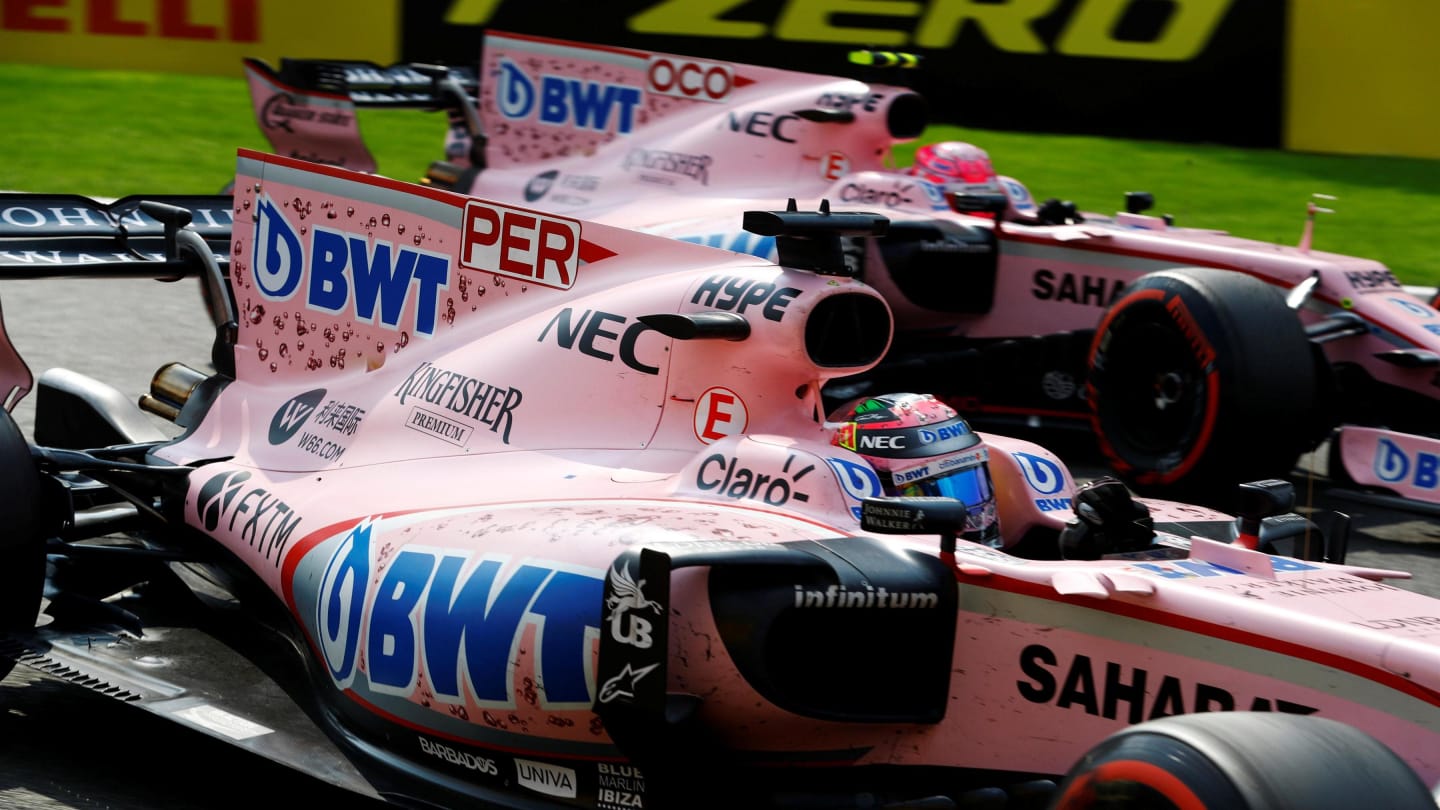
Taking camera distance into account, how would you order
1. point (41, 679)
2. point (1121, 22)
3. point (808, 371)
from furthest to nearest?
point (1121, 22) → point (41, 679) → point (808, 371)

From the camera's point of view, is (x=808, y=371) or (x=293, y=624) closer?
(x=808, y=371)

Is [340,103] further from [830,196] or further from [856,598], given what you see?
[856,598]

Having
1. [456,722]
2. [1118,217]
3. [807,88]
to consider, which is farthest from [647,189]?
[456,722]

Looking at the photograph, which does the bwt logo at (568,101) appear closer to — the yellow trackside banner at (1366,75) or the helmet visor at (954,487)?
the helmet visor at (954,487)

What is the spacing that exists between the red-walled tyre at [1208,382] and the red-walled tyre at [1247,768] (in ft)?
14.3

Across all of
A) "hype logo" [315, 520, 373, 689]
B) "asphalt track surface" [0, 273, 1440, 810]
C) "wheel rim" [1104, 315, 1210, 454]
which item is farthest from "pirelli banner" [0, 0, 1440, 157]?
"hype logo" [315, 520, 373, 689]

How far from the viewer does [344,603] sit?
4.54 metres

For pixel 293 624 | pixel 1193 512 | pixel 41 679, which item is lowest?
pixel 41 679

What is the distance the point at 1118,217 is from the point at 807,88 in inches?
78.4

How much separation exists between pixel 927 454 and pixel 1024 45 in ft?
41.1

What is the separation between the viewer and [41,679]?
5.50 meters

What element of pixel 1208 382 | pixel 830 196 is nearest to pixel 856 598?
pixel 1208 382

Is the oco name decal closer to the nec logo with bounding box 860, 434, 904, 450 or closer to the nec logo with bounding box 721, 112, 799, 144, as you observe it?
the nec logo with bounding box 860, 434, 904, 450

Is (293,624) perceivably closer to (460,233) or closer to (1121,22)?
(460,233)
